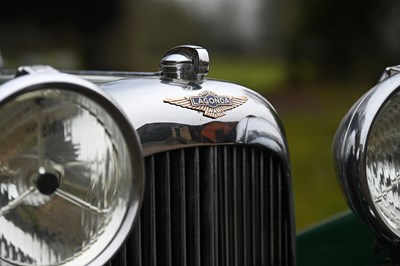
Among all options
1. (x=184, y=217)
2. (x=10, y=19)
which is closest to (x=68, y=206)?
(x=184, y=217)

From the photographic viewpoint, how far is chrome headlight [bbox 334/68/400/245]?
1.64 m

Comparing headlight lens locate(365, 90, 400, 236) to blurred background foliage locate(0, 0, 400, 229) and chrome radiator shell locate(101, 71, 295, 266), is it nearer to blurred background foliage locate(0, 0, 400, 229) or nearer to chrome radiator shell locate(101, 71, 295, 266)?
chrome radiator shell locate(101, 71, 295, 266)

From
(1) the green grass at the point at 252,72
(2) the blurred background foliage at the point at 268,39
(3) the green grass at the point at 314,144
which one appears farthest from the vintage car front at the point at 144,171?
(1) the green grass at the point at 252,72

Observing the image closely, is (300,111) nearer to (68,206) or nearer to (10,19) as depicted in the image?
(10,19)

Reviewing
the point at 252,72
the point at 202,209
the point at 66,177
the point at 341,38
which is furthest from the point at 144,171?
the point at 252,72

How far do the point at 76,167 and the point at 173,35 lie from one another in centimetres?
1761

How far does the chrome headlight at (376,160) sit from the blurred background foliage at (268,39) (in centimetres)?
717

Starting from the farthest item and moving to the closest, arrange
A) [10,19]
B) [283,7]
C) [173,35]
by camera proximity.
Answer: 1. [173,35]
2. [283,7]
3. [10,19]

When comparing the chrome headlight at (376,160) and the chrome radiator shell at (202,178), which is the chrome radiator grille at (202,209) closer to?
the chrome radiator shell at (202,178)

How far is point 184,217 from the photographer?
1600mm

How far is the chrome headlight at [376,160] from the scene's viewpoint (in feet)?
5.39

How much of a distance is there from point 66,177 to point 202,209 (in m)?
0.34

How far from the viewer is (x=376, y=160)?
66.3 inches

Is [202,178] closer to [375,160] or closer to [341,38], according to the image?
Result: [375,160]
